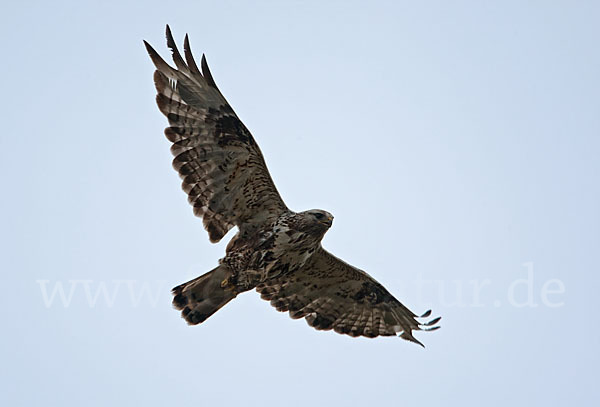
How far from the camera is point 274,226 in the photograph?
11438 millimetres

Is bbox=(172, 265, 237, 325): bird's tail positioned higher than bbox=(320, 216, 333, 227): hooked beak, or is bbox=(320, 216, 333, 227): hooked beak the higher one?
bbox=(320, 216, 333, 227): hooked beak

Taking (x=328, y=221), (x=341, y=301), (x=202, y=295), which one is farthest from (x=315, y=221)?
(x=341, y=301)

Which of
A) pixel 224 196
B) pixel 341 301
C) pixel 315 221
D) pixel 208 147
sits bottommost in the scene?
pixel 341 301

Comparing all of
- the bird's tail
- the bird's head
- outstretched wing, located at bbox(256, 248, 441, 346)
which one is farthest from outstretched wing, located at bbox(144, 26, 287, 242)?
outstretched wing, located at bbox(256, 248, 441, 346)

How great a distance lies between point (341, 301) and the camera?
41.9 feet

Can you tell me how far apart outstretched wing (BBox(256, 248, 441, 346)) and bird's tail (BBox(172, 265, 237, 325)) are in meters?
0.94

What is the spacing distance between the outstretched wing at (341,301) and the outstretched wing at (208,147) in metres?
1.32

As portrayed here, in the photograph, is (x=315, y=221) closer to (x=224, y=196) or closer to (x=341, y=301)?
(x=224, y=196)

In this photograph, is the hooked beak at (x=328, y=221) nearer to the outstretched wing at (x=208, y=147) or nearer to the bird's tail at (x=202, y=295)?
the outstretched wing at (x=208, y=147)

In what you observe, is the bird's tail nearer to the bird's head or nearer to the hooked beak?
the bird's head

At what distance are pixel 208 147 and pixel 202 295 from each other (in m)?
1.87

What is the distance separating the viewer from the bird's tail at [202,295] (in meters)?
11.4

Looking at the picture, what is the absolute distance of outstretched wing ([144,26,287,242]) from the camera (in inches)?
437

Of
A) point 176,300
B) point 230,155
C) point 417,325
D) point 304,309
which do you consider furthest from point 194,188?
point 417,325
